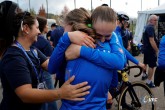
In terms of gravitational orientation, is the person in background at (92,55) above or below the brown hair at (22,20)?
below

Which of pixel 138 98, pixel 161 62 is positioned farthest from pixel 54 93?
pixel 138 98

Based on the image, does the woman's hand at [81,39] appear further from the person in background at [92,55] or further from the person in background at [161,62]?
the person in background at [161,62]

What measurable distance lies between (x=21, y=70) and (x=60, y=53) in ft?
0.87

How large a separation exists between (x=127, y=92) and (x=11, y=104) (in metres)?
3.29

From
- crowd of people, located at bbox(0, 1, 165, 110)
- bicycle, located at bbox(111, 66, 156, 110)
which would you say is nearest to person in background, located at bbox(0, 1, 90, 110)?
crowd of people, located at bbox(0, 1, 165, 110)

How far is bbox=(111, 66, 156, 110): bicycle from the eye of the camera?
5.03 m

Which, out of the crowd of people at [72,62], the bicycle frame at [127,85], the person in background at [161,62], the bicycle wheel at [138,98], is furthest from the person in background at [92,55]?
the bicycle wheel at [138,98]

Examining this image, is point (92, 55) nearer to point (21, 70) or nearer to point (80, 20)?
point (80, 20)

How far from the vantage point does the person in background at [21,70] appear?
1.87 m

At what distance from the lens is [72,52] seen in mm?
1828

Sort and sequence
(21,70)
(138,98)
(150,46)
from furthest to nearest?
(150,46) < (138,98) < (21,70)

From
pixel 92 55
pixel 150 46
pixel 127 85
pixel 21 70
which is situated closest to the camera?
pixel 92 55

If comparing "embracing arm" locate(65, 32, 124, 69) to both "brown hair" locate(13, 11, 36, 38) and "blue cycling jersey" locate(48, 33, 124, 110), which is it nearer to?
"blue cycling jersey" locate(48, 33, 124, 110)

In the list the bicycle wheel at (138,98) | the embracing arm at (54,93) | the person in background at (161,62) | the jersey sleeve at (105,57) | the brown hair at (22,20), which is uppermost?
the brown hair at (22,20)
